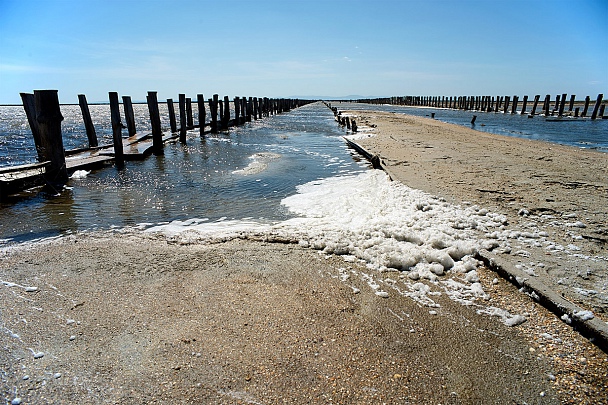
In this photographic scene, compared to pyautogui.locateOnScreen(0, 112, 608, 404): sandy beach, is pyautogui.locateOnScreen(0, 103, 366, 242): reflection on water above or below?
below

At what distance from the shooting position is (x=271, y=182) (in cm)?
1002

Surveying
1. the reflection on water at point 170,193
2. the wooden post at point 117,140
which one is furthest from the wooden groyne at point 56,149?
the reflection on water at point 170,193

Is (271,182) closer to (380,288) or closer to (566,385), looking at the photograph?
(380,288)

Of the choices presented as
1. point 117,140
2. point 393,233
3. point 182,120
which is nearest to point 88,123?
point 182,120

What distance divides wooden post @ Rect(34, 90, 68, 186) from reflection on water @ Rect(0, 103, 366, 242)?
1.74 ft

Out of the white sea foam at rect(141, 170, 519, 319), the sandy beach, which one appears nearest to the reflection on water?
the white sea foam at rect(141, 170, 519, 319)

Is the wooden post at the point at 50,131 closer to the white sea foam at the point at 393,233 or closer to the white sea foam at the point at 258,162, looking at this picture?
the white sea foam at the point at 258,162

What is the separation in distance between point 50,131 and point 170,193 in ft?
12.6

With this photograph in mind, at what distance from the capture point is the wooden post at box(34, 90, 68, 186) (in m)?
9.02

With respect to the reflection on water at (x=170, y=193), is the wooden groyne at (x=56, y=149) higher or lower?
higher

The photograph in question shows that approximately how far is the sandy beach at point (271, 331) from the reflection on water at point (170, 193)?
1.58 m

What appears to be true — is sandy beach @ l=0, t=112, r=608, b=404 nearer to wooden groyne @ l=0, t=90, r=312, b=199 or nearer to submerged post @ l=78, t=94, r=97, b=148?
wooden groyne @ l=0, t=90, r=312, b=199

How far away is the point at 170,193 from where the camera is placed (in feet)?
29.2

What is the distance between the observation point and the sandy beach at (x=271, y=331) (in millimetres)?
2471
